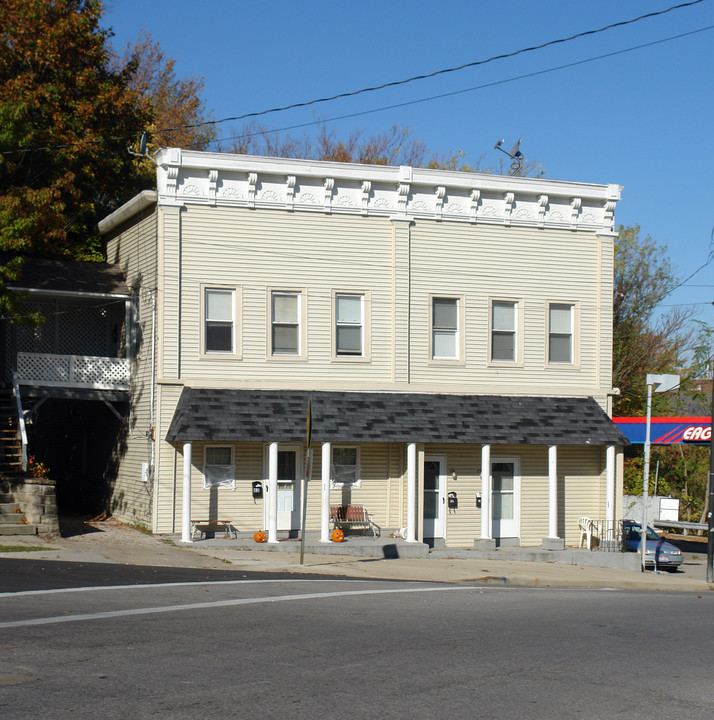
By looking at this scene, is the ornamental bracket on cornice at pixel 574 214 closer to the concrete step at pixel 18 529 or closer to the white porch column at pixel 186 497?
the white porch column at pixel 186 497

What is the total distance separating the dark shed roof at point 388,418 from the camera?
71.4 feet

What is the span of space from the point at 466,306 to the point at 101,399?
9495 millimetres

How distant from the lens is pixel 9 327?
80.4 ft

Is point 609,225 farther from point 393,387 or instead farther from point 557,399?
point 393,387

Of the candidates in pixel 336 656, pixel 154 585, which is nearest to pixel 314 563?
pixel 154 585

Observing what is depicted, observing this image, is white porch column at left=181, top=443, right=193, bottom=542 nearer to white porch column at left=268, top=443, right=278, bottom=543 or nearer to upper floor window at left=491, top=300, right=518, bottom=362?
white porch column at left=268, top=443, right=278, bottom=543

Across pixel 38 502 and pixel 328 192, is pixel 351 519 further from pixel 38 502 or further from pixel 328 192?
pixel 328 192

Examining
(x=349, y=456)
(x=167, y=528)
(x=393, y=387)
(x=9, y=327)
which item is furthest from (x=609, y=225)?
(x=9, y=327)

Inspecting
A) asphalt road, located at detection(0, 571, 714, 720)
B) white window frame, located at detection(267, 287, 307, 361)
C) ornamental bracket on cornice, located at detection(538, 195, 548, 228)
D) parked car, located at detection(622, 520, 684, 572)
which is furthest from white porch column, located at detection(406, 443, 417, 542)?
asphalt road, located at detection(0, 571, 714, 720)

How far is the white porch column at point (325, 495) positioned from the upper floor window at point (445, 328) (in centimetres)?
422

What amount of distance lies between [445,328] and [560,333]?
3.34 metres

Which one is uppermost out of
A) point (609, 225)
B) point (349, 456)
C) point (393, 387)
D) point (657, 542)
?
point (609, 225)

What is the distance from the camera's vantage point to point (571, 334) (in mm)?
25969

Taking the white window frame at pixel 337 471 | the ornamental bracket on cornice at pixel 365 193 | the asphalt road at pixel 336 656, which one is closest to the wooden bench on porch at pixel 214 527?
the white window frame at pixel 337 471
